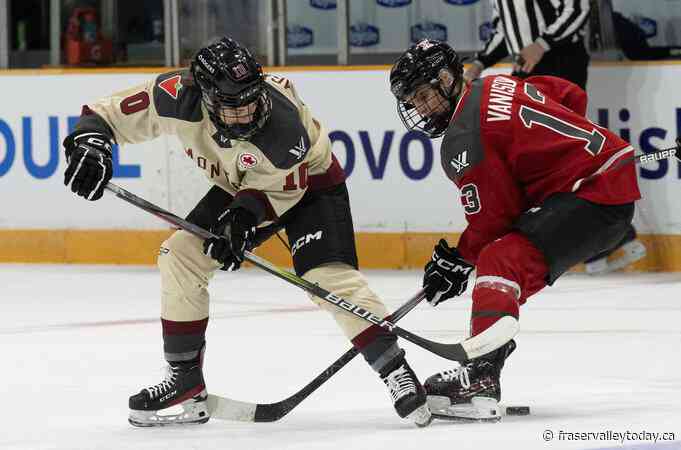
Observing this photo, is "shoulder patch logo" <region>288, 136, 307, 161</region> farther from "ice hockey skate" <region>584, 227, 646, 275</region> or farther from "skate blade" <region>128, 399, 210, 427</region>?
"ice hockey skate" <region>584, 227, 646, 275</region>

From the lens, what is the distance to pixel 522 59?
6.04 m

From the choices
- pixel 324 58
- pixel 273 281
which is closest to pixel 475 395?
pixel 273 281

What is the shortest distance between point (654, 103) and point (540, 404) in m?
2.73

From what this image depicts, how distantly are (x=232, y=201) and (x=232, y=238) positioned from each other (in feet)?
0.75

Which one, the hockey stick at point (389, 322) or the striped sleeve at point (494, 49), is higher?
the striped sleeve at point (494, 49)

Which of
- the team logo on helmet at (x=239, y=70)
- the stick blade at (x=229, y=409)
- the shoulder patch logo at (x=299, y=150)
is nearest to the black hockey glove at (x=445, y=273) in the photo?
the shoulder patch logo at (x=299, y=150)

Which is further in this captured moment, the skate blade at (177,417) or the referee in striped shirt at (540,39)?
the referee in striped shirt at (540,39)

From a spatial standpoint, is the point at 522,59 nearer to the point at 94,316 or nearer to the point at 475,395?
the point at 94,316

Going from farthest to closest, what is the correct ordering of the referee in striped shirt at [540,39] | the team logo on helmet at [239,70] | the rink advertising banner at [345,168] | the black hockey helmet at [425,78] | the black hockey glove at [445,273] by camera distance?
1. the rink advertising banner at [345,168]
2. the referee in striped shirt at [540,39]
3. the black hockey glove at [445,273]
4. the black hockey helmet at [425,78]
5. the team logo on helmet at [239,70]

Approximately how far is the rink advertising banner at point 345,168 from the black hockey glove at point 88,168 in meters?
3.10

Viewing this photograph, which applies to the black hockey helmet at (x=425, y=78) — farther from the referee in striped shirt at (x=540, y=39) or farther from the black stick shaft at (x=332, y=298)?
the referee in striped shirt at (x=540, y=39)

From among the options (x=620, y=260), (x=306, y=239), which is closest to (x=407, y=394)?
(x=306, y=239)

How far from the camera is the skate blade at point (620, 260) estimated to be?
608 centimetres

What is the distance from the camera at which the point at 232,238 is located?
340cm
